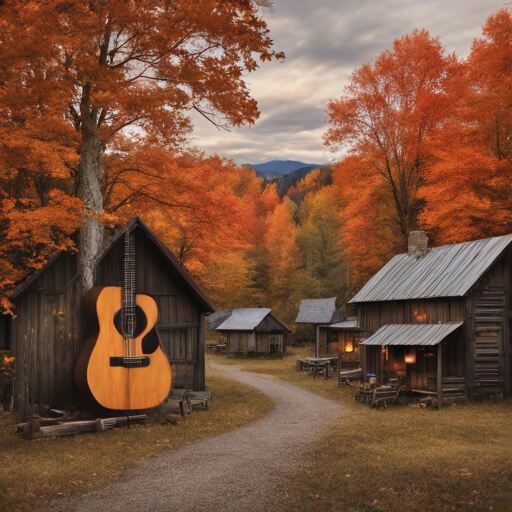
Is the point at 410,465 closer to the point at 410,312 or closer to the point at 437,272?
the point at 410,312

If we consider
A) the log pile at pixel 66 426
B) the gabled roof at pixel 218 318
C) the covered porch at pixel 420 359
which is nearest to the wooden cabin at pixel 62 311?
the log pile at pixel 66 426

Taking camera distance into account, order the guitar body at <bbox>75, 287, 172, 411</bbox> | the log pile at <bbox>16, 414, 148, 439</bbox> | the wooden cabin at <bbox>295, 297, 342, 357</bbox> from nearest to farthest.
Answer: the log pile at <bbox>16, 414, 148, 439</bbox> < the guitar body at <bbox>75, 287, 172, 411</bbox> < the wooden cabin at <bbox>295, 297, 342, 357</bbox>

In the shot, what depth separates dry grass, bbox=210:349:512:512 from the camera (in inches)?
317

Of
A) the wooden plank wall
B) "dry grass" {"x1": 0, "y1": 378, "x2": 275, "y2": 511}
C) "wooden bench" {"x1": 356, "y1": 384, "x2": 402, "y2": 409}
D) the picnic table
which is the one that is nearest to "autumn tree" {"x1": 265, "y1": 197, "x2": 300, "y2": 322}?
the picnic table

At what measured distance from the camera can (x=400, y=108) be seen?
31.1 metres

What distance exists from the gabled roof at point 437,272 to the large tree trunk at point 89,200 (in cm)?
1312

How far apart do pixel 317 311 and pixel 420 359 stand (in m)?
17.9

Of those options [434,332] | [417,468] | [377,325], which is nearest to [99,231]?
[417,468]

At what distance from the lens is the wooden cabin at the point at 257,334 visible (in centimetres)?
4159

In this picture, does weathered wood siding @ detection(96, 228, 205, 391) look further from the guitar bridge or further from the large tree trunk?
the guitar bridge

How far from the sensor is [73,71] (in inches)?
535

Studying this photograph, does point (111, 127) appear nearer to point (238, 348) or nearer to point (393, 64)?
point (393, 64)

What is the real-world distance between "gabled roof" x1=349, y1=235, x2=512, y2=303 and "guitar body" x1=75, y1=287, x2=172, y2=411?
11.5 m

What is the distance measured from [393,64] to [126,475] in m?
Result: 28.8
